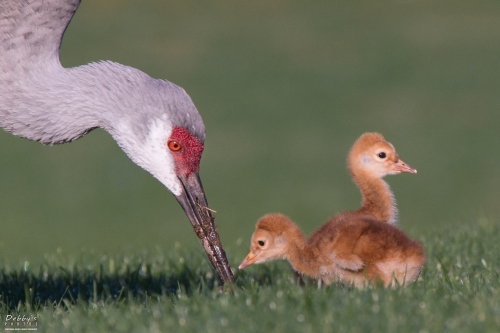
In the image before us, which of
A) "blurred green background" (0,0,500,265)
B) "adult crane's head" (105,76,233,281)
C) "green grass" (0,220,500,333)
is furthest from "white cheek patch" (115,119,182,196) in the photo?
"blurred green background" (0,0,500,265)

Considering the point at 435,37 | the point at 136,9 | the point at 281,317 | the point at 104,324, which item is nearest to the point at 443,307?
the point at 281,317

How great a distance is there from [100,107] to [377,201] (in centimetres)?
236

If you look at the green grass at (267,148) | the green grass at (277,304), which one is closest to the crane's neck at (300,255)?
the green grass at (277,304)

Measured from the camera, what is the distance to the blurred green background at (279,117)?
53.7 ft

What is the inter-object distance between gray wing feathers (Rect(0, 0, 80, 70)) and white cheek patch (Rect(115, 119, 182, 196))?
2.66 feet

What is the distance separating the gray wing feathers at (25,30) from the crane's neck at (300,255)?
2102 mm

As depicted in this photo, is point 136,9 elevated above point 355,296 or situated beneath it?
elevated above

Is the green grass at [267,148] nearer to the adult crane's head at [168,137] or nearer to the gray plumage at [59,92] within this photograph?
the adult crane's head at [168,137]

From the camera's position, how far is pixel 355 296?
532 centimetres

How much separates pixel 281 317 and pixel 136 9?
20788 millimetres

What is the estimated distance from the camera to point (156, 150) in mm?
6344

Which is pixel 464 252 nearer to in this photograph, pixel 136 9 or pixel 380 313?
pixel 380 313

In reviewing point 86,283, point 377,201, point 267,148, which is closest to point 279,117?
point 267,148

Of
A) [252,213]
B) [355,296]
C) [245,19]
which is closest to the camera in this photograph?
[355,296]
